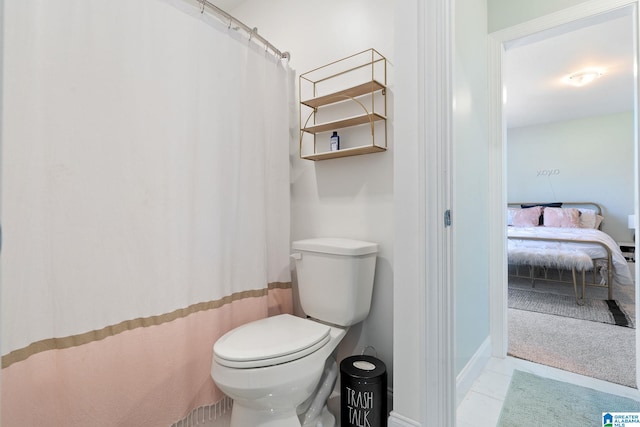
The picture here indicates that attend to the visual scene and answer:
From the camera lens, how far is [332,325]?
5.02 ft

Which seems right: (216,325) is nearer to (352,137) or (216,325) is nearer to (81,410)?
(81,410)

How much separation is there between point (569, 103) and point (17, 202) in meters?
5.55

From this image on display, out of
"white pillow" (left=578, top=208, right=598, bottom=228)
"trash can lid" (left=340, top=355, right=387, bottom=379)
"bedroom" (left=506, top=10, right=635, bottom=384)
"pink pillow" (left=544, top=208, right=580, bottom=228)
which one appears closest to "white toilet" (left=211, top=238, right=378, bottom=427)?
"trash can lid" (left=340, top=355, right=387, bottom=379)

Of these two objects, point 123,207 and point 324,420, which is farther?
point 324,420

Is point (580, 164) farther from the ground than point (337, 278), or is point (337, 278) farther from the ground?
point (580, 164)

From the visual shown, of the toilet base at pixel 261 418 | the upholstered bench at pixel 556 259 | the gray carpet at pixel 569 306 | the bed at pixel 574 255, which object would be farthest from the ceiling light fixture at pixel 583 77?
the toilet base at pixel 261 418

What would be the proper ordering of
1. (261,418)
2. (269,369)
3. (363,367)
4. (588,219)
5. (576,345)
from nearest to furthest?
1. (269,369)
2. (261,418)
3. (363,367)
4. (576,345)
5. (588,219)

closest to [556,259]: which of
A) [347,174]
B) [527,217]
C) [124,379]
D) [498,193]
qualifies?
[498,193]

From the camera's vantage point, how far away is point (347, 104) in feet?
5.64

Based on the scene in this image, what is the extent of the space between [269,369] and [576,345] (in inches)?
87.0

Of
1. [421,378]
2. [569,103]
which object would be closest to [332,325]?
[421,378]

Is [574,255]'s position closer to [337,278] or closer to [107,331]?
[337,278]

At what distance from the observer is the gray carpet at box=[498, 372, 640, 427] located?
1436mm

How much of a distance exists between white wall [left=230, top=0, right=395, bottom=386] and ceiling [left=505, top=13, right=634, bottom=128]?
1093 millimetres
